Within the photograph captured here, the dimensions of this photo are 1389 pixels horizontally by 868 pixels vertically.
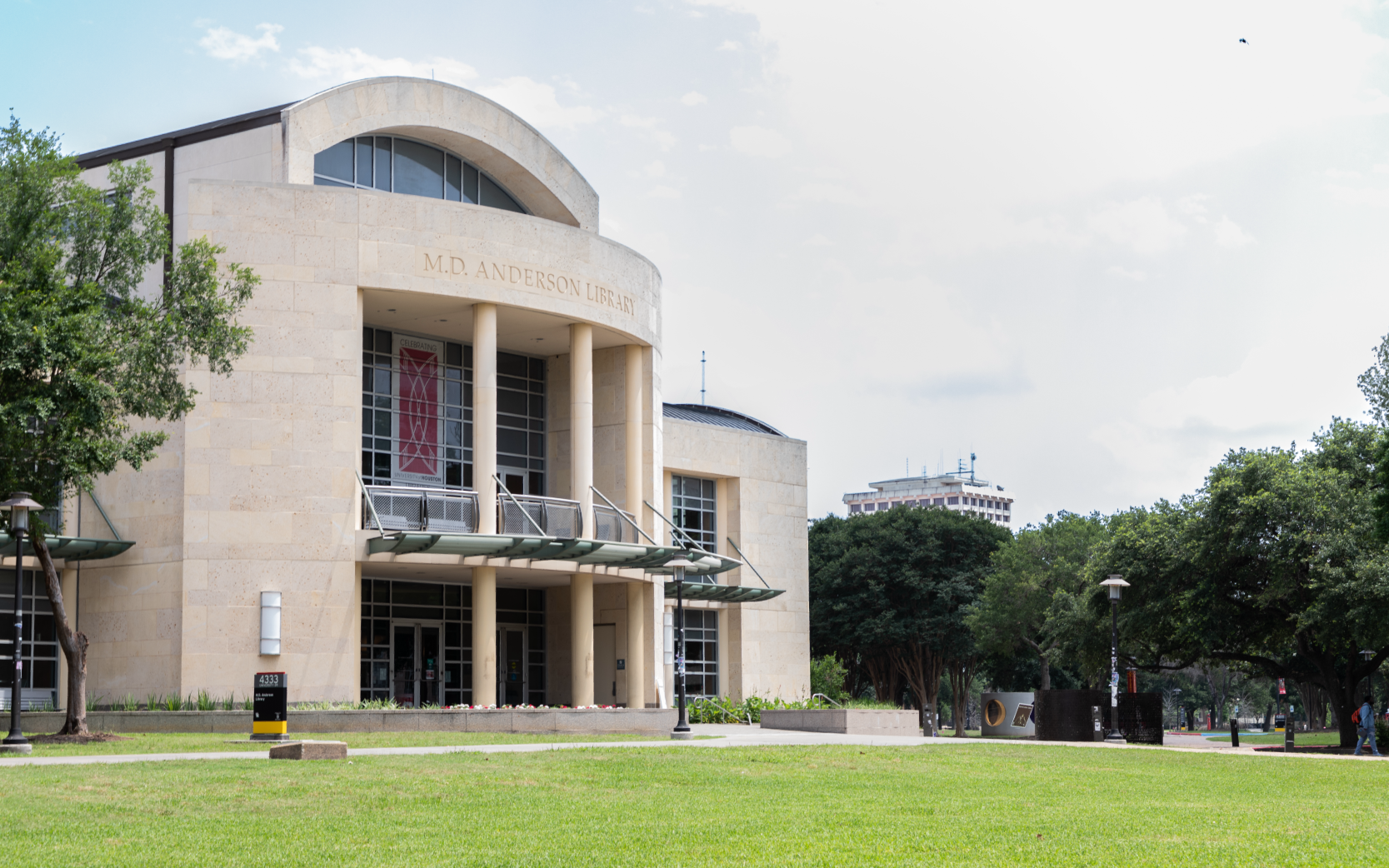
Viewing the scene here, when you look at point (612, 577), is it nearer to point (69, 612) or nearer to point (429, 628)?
point (429, 628)

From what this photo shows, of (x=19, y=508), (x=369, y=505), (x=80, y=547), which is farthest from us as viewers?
(x=369, y=505)

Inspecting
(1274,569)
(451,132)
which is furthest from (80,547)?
(1274,569)

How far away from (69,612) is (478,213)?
13.6 meters

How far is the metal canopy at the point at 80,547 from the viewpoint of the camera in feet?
101

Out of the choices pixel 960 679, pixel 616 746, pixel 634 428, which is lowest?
pixel 960 679


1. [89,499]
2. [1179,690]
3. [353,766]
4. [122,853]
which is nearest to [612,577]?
[89,499]

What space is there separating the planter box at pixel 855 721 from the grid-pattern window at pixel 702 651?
9.32 meters

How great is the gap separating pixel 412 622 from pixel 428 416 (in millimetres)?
5607

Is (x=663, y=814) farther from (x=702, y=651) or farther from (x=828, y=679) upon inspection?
(x=828, y=679)

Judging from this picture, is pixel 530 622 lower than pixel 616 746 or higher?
higher

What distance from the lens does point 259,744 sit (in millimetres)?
23703

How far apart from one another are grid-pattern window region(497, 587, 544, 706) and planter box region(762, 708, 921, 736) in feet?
23.5

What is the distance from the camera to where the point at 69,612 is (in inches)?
1294

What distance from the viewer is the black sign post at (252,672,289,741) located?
78.6 ft
